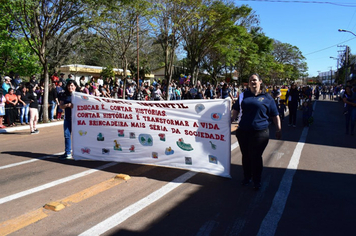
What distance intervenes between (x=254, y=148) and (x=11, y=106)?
11577 mm

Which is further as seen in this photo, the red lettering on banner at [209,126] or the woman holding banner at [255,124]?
the red lettering on banner at [209,126]

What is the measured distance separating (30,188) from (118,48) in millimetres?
17648

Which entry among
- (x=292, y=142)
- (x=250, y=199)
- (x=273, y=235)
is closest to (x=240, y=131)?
(x=250, y=199)

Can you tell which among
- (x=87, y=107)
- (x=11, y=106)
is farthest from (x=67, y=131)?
(x=11, y=106)

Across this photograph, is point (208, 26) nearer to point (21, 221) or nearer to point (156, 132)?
point (156, 132)

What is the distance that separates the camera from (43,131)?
11656 millimetres

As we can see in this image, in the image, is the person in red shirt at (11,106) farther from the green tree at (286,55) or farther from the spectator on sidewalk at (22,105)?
the green tree at (286,55)

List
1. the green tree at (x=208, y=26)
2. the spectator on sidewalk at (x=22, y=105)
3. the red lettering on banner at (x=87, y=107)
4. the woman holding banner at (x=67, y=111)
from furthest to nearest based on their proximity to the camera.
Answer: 1. the green tree at (x=208, y=26)
2. the spectator on sidewalk at (x=22, y=105)
3. the woman holding banner at (x=67, y=111)
4. the red lettering on banner at (x=87, y=107)

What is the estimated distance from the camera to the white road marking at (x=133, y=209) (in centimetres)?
366

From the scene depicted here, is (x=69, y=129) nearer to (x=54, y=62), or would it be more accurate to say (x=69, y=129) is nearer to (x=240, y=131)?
(x=240, y=131)

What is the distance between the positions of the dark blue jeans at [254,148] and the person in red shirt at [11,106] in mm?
10966

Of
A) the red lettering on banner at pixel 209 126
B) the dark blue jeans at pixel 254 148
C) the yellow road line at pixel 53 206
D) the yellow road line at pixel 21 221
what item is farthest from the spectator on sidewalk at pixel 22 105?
the dark blue jeans at pixel 254 148

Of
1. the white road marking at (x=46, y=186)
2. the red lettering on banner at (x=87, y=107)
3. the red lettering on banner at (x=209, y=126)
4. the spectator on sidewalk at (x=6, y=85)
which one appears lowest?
the white road marking at (x=46, y=186)

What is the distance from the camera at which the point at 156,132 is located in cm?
584
